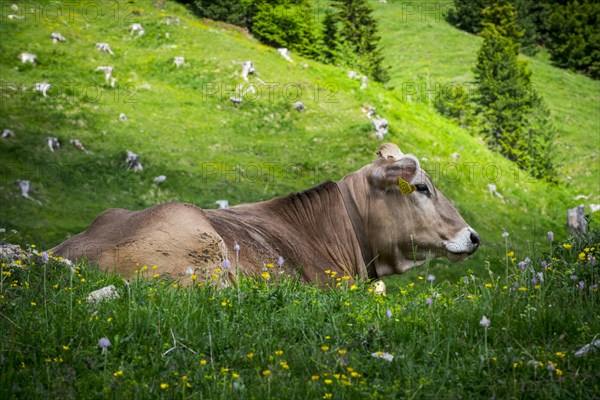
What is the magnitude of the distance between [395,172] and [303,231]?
1.59 m

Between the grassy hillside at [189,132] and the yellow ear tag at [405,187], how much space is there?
14003 millimetres

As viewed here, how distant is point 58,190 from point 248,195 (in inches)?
262

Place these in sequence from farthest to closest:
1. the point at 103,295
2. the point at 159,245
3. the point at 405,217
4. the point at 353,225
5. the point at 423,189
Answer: the point at 353,225
the point at 405,217
the point at 423,189
the point at 159,245
the point at 103,295

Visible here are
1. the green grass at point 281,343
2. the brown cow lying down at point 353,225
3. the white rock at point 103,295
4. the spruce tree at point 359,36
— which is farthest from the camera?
the spruce tree at point 359,36

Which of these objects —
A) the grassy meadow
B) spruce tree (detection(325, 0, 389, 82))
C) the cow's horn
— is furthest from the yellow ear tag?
spruce tree (detection(325, 0, 389, 82))

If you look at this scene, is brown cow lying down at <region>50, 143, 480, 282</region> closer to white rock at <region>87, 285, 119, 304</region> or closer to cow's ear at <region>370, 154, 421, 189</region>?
cow's ear at <region>370, 154, 421, 189</region>

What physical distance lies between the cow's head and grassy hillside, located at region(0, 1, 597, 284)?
13348 millimetres

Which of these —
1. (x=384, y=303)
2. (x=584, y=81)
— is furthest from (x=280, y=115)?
(x=584, y=81)

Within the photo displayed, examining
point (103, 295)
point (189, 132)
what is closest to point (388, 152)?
point (103, 295)

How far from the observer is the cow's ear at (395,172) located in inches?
397

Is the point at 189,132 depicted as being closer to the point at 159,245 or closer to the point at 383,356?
the point at 159,245

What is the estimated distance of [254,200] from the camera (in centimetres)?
2616

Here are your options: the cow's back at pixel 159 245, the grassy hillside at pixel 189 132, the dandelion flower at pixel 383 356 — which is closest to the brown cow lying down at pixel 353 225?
the cow's back at pixel 159 245

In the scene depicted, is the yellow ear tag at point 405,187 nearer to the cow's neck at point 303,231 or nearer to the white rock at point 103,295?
the cow's neck at point 303,231
